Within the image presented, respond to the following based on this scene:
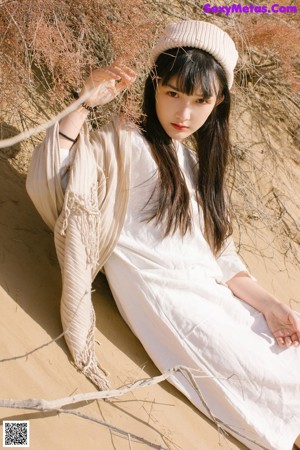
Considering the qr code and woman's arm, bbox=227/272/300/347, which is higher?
Answer: woman's arm, bbox=227/272/300/347

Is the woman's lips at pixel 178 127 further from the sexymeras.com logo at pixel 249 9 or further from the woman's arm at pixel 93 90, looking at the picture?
the sexymeras.com logo at pixel 249 9

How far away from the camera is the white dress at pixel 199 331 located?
296cm

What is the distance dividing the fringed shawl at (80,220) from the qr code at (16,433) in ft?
1.43

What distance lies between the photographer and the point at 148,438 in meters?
2.74

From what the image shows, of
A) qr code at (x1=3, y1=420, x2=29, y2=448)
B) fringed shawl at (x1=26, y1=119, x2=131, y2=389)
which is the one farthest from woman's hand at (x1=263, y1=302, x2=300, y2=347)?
qr code at (x1=3, y1=420, x2=29, y2=448)

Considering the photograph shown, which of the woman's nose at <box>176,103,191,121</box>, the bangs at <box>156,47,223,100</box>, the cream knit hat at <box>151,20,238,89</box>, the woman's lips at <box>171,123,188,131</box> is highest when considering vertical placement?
the cream knit hat at <box>151,20,238,89</box>

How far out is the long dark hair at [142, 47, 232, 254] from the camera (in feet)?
10.0

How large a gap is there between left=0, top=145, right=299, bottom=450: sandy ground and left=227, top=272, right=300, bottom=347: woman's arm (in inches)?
17.9

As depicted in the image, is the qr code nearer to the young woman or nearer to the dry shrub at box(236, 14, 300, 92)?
the young woman

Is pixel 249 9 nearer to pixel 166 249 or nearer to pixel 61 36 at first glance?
pixel 61 36

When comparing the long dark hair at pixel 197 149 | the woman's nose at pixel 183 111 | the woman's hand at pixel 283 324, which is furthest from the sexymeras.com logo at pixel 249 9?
the woman's hand at pixel 283 324

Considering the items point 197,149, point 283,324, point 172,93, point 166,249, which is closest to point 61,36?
point 172,93

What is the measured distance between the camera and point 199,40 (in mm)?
3074

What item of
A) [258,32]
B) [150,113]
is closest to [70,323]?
[150,113]
